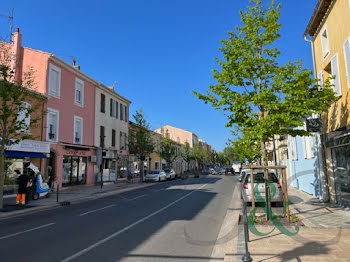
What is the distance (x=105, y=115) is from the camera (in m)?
28.4

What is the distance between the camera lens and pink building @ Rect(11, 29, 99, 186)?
65.5 ft

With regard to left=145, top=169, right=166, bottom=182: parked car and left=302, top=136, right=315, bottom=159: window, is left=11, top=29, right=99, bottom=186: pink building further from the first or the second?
left=302, top=136, right=315, bottom=159: window

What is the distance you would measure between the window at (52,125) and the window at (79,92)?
10.4 ft

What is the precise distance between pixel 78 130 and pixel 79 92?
3313mm

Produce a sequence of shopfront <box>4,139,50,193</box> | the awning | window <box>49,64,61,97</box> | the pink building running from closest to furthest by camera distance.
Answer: the awning, shopfront <box>4,139,50,193</box>, the pink building, window <box>49,64,61,97</box>

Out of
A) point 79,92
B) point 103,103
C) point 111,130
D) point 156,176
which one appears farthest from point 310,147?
point 111,130

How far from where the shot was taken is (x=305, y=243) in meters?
5.96

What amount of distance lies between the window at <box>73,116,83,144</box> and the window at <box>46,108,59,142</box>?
2594mm

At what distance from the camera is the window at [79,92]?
23797 mm

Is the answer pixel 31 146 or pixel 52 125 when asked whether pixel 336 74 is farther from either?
pixel 52 125

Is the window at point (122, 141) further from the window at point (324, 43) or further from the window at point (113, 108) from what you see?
the window at point (324, 43)

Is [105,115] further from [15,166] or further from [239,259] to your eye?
[239,259]

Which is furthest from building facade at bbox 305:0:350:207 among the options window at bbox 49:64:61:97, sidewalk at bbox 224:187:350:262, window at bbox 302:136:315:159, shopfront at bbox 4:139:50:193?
window at bbox 49:64:61:97

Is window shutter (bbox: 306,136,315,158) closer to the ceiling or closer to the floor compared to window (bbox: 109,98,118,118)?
closer to the floor
